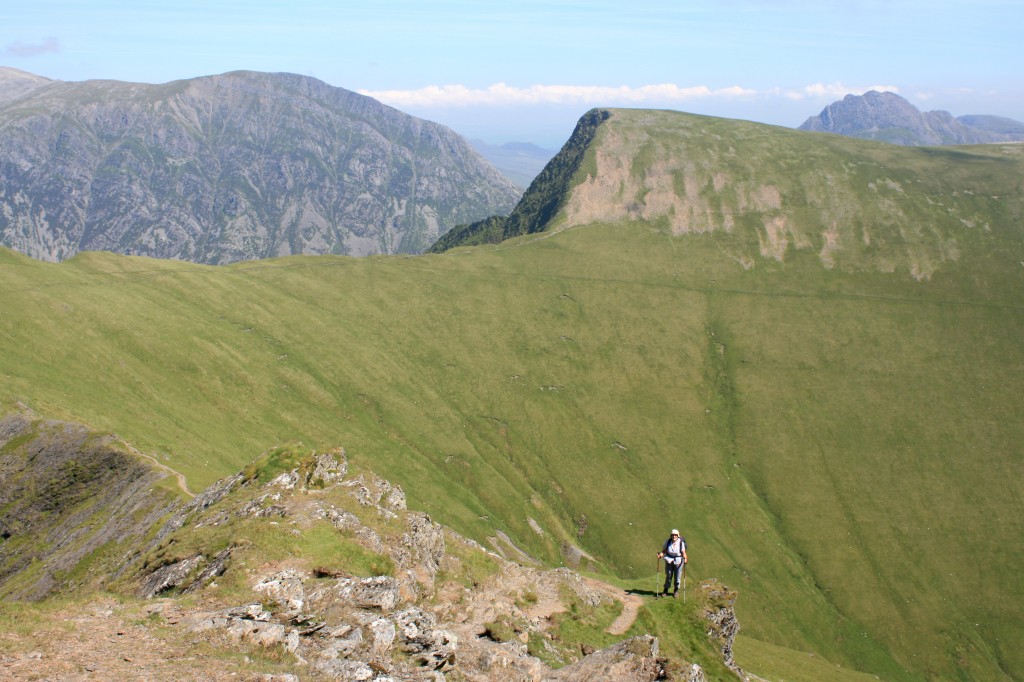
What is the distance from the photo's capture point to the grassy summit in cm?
11888

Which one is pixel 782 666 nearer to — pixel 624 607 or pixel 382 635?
pixel 624 607

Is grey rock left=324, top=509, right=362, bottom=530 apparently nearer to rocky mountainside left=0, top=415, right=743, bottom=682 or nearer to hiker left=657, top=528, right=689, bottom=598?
rocky mountainside left=0, top=415, right=743, bottom=682

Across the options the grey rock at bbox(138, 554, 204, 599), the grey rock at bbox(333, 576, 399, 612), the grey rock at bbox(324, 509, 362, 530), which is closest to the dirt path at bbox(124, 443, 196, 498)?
the grey rock at bbox(324, 509, 362, 530)

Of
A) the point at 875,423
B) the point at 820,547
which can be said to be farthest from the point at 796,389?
the point at 820,547

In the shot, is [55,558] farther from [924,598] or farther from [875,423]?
[875,423]

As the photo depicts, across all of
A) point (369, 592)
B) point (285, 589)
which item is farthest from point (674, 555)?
point (285, 589)

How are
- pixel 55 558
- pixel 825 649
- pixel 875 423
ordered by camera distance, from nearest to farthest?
pixel 55 558, pixel 825 649, pixel 875 423

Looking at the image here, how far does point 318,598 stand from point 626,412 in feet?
461

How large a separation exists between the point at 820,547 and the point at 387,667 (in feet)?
435

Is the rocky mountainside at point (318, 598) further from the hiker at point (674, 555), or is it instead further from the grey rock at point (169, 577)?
the hiker at point (674, 555)

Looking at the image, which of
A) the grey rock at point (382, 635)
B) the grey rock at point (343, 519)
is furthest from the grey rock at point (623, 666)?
the grey rock at point (343, 519)

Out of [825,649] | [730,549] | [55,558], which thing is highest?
[55,558]

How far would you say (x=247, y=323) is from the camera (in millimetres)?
153500

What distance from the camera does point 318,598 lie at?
29969 millimetres
